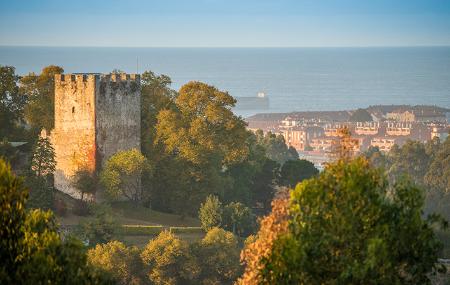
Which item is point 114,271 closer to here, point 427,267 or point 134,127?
point 134,127

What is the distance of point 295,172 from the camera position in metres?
52.7

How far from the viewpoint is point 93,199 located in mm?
45875

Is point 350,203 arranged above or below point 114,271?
above

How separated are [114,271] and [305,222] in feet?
58.9

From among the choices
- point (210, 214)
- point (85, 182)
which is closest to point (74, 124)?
point (85, 182)

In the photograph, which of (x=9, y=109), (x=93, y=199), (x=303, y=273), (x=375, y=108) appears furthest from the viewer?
(x=375, y=108)

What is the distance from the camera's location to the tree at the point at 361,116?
149500 millimetres

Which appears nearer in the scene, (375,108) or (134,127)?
(134,127)

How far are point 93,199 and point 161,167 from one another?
2908 millimetres

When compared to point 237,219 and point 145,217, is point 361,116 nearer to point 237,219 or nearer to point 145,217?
point 237,219

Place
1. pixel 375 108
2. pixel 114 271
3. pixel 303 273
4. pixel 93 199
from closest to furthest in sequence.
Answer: pixel 303 273
pixel 114 271
pixel 93 199
pixel 375 108

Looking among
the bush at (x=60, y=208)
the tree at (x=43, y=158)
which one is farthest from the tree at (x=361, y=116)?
the bush at (x=60, y=208)

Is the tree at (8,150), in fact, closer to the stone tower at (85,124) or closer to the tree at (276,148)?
the stone tower at (85,124)

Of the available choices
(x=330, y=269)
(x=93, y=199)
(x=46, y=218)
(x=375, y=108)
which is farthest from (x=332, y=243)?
(x=375, y=108)
